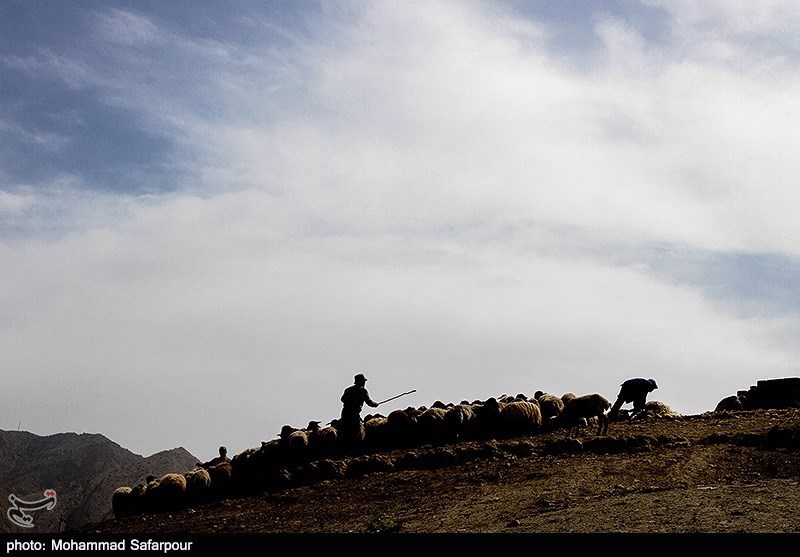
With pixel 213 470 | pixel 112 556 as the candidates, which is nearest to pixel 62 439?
pixel 213 470

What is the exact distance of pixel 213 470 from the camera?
66.0 feet

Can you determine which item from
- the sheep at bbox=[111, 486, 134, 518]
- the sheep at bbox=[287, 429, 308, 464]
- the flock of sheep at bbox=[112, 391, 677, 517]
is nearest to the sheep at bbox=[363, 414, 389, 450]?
the flock of sheep at bbox=[112, 391, 677, 517]

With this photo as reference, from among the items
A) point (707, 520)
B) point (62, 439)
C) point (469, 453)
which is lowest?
point (707, 520)

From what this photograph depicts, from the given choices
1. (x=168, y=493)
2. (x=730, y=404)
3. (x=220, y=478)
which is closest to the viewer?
(x=168, y=493)

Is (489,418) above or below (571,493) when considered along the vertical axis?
above

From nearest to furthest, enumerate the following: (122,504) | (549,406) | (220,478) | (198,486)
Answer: (198,486) < (220,478) < (122,504) < (549,406)

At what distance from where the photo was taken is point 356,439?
20422 millimetres

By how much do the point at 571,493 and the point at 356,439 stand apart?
871 centimetres

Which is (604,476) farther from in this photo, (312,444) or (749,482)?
(312,444)

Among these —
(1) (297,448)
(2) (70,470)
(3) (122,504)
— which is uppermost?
(2) (70,470)

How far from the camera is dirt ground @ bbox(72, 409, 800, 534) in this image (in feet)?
34.2

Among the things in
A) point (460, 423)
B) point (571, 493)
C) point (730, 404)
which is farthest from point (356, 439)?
point (730, 404)

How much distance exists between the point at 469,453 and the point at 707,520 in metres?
8.03

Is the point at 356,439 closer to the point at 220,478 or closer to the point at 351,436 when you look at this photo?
the point at 351,436
